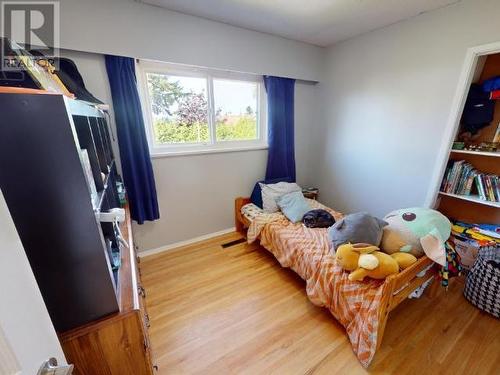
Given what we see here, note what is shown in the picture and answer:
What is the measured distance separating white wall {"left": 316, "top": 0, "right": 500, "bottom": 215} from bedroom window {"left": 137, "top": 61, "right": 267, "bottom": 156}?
3.54ft

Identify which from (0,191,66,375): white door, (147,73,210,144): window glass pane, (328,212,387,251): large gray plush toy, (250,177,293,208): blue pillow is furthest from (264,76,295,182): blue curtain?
(0,191,66,375): white door

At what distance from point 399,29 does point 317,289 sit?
260 centimetres

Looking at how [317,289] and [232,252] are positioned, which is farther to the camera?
[232,252]

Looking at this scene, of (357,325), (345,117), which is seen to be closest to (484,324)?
(357,325)

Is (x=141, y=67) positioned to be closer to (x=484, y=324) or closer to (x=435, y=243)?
(x=435, y=243)

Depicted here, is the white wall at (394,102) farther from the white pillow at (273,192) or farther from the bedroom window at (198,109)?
the bedroom window at (198,109)

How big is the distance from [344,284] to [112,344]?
52.8 inches

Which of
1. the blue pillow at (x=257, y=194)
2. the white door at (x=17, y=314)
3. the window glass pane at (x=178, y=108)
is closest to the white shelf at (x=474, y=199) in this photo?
the blue pillow at (x=257, y=194)

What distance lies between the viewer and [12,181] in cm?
56

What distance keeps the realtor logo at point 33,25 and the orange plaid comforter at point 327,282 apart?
2222 millimetres

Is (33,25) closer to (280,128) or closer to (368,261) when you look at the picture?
(280,128)

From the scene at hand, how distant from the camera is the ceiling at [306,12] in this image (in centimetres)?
178

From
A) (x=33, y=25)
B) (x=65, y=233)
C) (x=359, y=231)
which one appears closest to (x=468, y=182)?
(x=359, y=231)

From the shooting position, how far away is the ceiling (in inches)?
70.0
